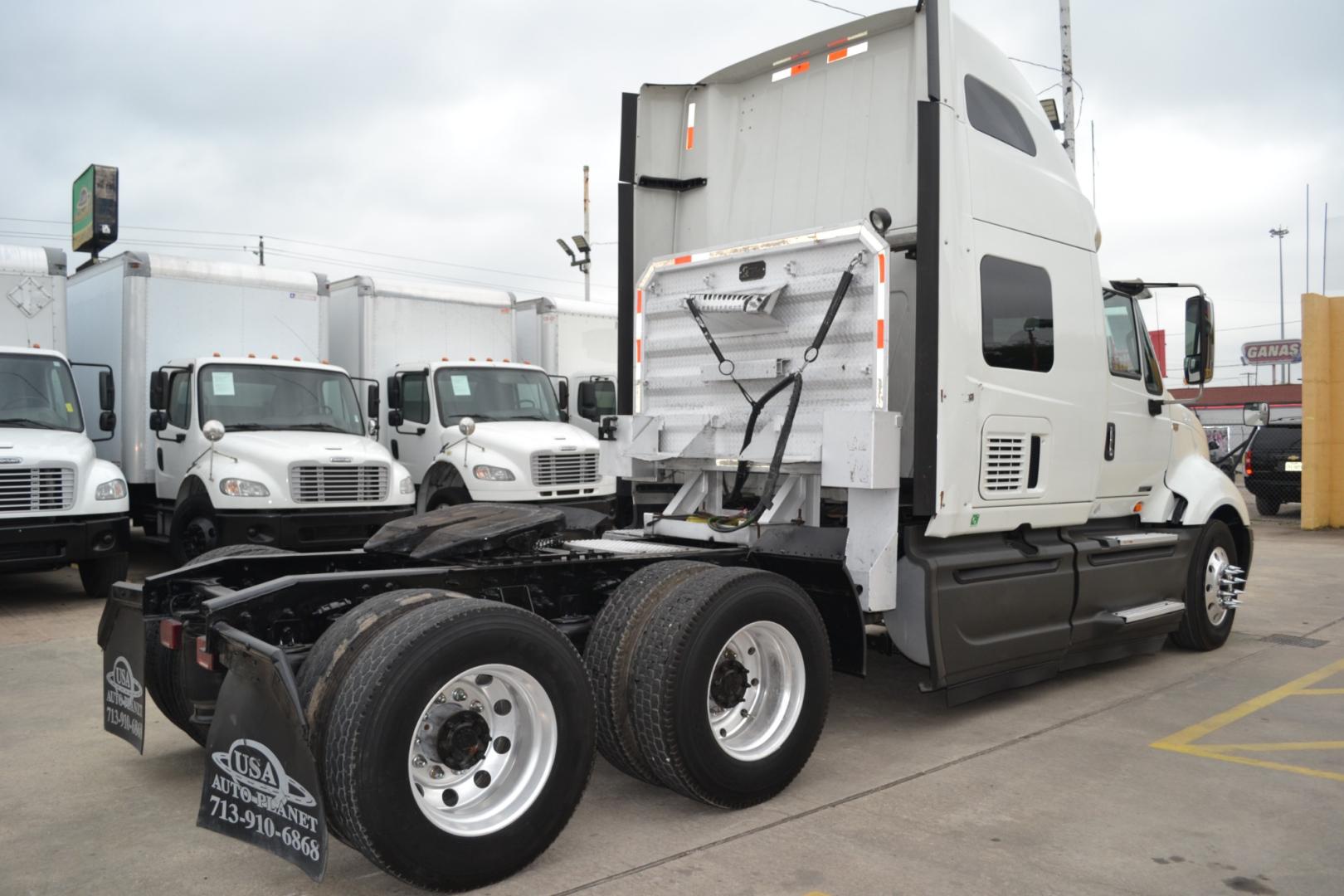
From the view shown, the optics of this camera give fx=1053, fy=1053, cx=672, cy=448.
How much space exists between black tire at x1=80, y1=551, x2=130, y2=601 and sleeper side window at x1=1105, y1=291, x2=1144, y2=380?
28.8ft

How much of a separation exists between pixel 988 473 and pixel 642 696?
8.18 ft

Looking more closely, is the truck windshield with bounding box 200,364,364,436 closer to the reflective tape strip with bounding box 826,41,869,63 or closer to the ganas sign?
the reflective tape strip with bounding box 826,41,869,63

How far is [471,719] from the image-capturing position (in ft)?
12.1

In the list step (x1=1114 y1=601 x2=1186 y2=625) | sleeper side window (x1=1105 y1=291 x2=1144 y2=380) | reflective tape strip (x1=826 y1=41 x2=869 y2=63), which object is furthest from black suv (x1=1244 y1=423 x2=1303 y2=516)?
reflective tape strip (x1=826 y1=41 x2=869 y2=63)

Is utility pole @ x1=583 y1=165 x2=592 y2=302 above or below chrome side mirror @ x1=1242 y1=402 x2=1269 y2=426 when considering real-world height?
above

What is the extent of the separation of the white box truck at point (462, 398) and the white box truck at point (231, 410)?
0.67m

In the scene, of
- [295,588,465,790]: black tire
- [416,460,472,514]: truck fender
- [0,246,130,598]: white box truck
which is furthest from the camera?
[416,460,472,514]: truck fender

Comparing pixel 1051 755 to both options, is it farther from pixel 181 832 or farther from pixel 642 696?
pixel 181 832

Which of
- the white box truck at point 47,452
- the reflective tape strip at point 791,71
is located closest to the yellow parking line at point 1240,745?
the reflective tape strip at point 791,71

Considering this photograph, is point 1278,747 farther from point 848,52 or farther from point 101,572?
point 101,572

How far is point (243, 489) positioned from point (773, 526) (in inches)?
261

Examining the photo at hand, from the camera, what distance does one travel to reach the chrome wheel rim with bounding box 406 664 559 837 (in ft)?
11.9

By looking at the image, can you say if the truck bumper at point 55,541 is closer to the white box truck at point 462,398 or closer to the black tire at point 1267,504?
the white box truck at point 462,398

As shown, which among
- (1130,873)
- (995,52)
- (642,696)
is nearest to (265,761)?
(642,696)
